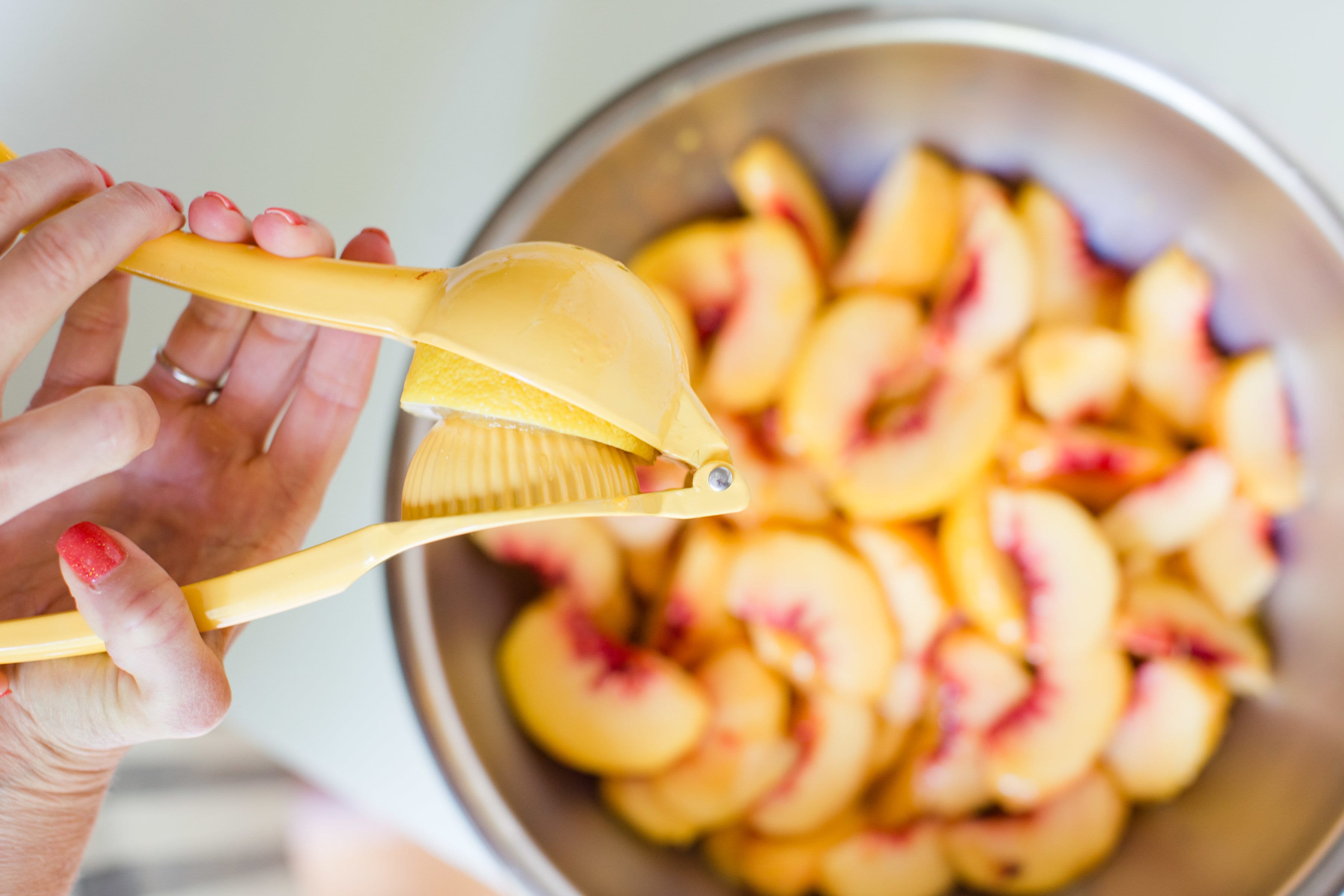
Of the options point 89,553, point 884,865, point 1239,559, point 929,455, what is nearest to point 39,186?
point 89,553

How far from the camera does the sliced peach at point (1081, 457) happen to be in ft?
2.12

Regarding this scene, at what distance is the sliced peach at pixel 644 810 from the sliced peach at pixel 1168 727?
1.05 feet

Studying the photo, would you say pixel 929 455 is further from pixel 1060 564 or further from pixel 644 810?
pixel 644 810

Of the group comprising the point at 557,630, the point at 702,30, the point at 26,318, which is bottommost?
the point at 557,630

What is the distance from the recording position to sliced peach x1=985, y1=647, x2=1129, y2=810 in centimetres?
64

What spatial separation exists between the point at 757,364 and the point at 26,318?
1.52 ft

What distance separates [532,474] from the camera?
1.11 ft

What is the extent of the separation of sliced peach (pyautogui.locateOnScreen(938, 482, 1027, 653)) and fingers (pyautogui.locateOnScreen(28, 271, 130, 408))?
56 centimetres

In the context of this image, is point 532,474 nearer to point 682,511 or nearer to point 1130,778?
point 682,511

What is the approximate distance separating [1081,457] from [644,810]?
40cm

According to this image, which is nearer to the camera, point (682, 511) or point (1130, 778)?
point (682, 511)

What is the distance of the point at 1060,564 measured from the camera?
0.63 metres

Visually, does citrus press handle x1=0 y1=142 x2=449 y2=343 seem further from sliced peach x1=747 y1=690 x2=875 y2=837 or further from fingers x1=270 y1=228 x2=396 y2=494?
sliced peach x1=747 y1=690 x2=875 y2=837

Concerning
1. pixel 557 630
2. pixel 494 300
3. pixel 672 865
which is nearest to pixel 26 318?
pixel 494 300
